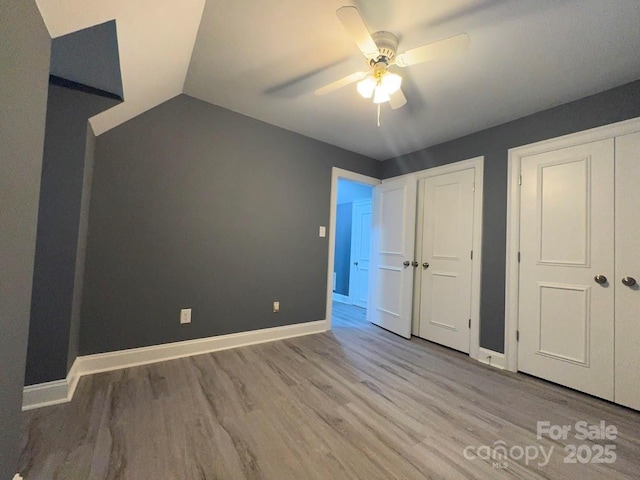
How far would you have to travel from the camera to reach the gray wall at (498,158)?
209 cm

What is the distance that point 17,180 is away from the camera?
85 cm

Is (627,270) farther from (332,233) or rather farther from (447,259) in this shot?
(332,233)

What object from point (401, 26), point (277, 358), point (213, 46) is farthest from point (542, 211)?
Result: point (213, 46)

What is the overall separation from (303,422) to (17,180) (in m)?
1.71

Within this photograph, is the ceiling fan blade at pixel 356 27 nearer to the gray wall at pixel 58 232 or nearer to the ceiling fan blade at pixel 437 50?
the ceiling fan blade at pixel 437 50

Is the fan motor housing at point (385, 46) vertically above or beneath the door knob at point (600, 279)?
above

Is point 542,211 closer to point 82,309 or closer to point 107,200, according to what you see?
point 107,200

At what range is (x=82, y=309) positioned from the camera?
1942 millimetres

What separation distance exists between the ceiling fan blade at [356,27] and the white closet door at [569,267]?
1.93 m

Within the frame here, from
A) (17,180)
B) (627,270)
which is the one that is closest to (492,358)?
(627,270)

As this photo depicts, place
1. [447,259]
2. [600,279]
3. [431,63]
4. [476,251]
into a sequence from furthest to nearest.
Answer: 1. [447,259]
2. [476,251]
3. [600,279]
4. [431,63]

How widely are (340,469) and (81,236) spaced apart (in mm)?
2170

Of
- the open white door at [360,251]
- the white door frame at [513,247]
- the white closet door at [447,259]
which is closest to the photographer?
the white door frame at [513,247]

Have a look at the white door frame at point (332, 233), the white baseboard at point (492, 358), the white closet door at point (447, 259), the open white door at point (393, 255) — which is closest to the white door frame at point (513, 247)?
the white baseboard at point (492, 358)
